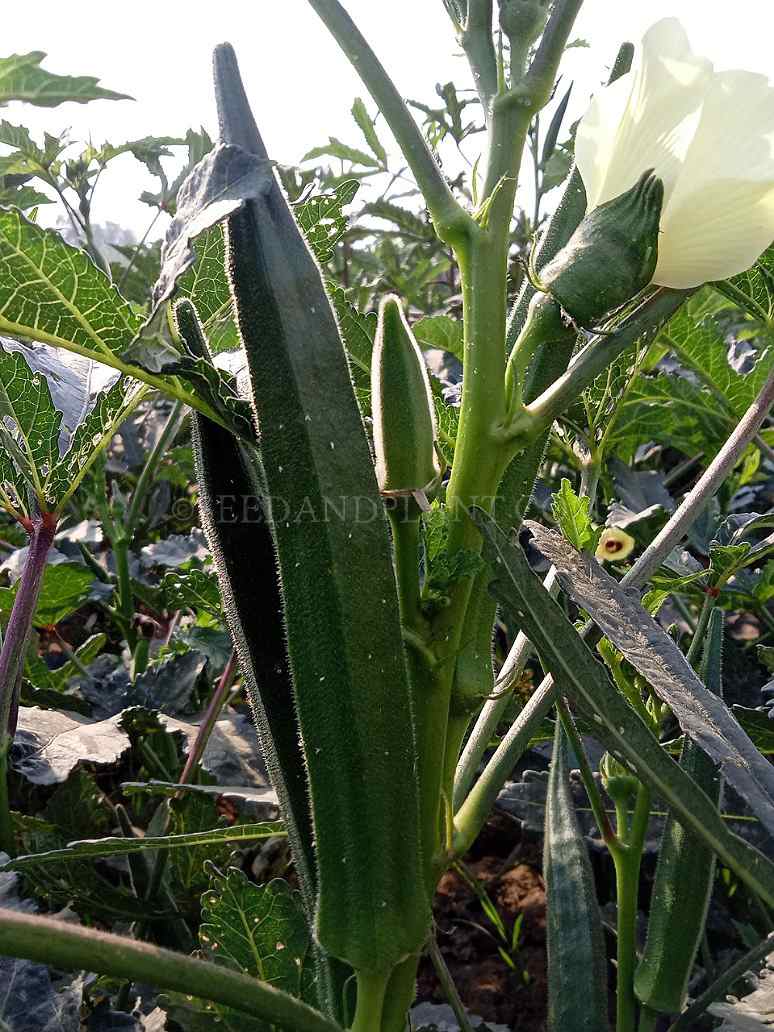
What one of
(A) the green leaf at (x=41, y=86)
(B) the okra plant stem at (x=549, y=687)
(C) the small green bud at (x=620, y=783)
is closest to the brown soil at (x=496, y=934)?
(C) the small green bud at (x=620, y=783)

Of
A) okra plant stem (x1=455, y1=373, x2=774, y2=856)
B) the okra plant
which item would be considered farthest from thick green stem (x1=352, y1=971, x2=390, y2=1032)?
okra plant stem (x1=455, y1=373, x2=774, y2=856)

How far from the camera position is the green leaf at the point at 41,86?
81 centimetres

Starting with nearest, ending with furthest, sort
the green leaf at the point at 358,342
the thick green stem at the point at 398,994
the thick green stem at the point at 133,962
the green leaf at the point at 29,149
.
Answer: the thick green stem at the point at 133,962, the thick green stem at the point at 398,994, the green leaf at the point at 358,342, the green leaf at the point at 29,149

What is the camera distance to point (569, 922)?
87 centimetres

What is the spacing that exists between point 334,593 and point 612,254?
0.24 meters

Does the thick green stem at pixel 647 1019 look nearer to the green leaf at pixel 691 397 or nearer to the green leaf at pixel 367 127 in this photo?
the green leaf at pixel 691 397

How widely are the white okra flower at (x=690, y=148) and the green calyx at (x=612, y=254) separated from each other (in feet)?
0.08

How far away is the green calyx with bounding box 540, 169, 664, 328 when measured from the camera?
1.66 ft

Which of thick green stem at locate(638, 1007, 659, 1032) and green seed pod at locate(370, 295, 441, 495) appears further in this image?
thick green stem at locate(638, 1007, 659, 1032)

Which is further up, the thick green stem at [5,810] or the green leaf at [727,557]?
the green leaf at [727,557]

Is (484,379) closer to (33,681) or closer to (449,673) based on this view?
(449,673)

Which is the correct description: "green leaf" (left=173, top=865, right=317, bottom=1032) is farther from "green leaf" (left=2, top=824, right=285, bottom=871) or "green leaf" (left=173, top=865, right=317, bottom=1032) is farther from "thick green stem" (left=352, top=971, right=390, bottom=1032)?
"thick green stem" (left=352, top=971, right=390, bottom=1032)

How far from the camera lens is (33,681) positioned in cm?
114

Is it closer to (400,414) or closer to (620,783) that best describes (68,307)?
(400,414)
